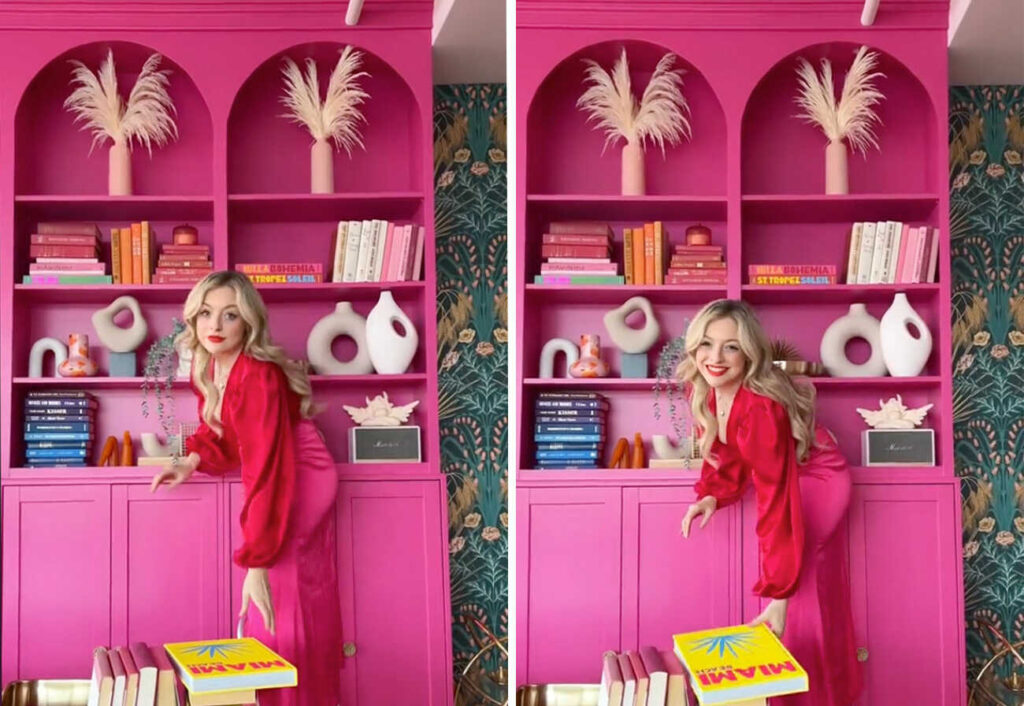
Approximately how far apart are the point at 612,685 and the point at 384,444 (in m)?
1.06

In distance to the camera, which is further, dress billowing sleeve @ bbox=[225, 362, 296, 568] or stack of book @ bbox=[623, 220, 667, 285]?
stack of book @ bbox=[623, 220, 667, 285]

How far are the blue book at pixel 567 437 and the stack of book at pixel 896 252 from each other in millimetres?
943

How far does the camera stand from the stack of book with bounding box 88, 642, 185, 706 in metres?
2.76

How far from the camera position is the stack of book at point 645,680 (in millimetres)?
2689

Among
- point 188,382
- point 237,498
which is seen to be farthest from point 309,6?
point 237,498

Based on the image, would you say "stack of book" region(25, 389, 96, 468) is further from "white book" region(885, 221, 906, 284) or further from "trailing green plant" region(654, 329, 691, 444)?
"white book" region(885, 221, 906, 284)

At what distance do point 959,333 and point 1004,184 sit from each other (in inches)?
20.7

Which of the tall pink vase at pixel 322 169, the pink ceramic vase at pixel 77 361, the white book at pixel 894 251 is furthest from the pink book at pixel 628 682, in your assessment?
the pink ceramic vase at pixel 77 361

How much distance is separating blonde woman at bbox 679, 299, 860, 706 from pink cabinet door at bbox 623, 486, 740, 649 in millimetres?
103

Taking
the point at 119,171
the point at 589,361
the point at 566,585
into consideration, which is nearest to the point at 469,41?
the point at 589,361

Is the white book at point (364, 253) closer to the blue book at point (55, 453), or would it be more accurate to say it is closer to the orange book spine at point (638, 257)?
the orange book spine at point (638, 257)

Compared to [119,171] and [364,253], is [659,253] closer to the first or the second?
[364,253]

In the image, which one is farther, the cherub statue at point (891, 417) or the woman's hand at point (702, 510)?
the cherub statue at point (891, 417)

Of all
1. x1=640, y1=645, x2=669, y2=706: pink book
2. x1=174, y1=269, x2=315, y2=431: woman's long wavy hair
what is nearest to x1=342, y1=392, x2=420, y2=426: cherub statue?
x1=174, y1=269, x2=315, y2=431: woman's long wavy hair
